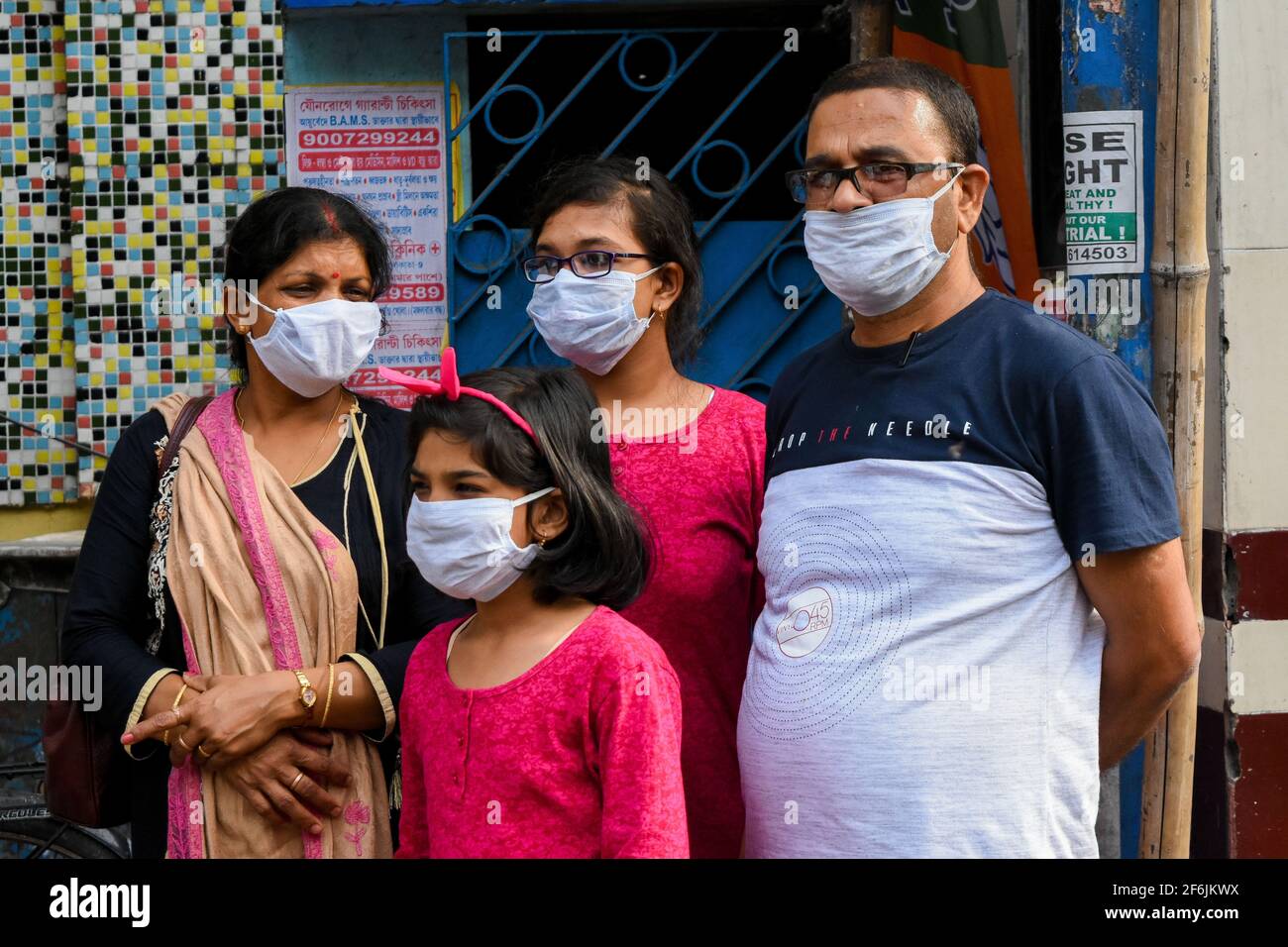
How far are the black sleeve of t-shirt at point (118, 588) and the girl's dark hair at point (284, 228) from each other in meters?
0.38

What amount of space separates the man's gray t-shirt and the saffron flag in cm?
152

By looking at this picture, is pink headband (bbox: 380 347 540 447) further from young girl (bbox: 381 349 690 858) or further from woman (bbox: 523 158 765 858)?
woman (bbox: 523 158 765 858)

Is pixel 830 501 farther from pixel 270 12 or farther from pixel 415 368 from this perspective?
pixel 270 12

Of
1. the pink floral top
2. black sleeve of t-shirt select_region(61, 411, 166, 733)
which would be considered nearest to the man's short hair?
the pink floral top

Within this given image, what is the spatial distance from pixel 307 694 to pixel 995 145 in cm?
234

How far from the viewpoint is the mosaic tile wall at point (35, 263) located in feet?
13.9

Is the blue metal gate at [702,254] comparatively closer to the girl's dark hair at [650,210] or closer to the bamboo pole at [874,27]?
the bamboo pole at [874,27]

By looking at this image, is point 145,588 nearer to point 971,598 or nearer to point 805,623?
point 805,623

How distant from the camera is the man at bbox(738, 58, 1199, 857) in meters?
2.02

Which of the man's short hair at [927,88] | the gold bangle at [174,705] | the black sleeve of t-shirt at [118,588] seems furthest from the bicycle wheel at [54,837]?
the man's short hair at [927,88]

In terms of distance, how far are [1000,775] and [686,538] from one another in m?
0.71

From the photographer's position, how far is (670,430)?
257 centimetres

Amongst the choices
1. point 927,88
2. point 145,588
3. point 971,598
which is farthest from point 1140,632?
point 145,588
